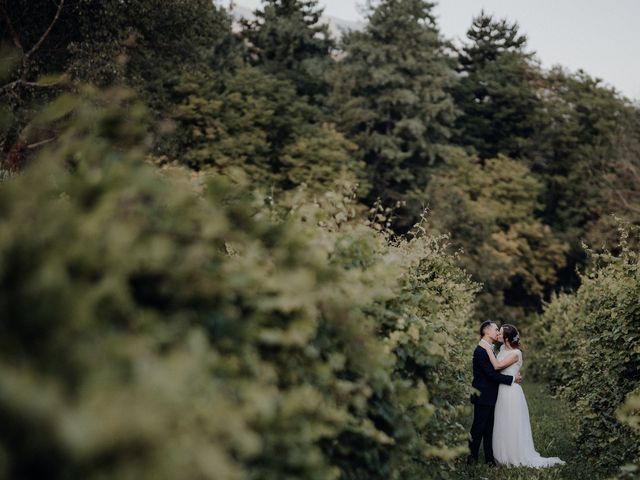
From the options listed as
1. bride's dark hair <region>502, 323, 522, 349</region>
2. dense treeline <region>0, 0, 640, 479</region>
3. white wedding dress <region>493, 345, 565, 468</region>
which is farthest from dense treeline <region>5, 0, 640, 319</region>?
dense treeline <region>0, 0, 640, 479</region>

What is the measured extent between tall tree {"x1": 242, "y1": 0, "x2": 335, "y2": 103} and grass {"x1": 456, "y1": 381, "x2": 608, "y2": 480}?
30625mm

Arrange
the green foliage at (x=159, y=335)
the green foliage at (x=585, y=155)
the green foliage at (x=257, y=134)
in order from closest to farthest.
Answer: the green foliage at (x=159, y=335) < the green foliage at (x=257, y=134) < the green foliage at (x=585, y=155)

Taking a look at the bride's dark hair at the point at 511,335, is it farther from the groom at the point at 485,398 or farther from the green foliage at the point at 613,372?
the green foliage at the point at 613,372

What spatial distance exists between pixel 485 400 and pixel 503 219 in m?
32.0

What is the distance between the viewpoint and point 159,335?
6.40 ft

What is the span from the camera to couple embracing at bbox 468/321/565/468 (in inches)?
384

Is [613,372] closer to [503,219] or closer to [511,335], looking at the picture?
[511,335]

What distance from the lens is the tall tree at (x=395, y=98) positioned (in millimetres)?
40531

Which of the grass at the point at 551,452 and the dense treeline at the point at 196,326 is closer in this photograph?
the dense treeline at the point at 196,326

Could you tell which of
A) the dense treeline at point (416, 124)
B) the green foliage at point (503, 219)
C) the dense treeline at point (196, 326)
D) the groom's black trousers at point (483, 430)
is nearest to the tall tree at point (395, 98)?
the dense treeline at point (416, 124)

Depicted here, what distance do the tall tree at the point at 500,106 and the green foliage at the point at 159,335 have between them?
43.0m

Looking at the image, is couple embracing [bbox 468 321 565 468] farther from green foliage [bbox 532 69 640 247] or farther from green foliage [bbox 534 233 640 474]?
green foliage [bbox 532 69 640 247]

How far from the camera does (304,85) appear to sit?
4406cm

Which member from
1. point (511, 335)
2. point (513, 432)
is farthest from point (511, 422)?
point (511, 335)
